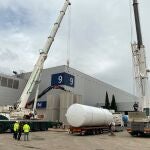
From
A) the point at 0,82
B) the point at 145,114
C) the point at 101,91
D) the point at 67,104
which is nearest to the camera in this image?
the point at 145,114

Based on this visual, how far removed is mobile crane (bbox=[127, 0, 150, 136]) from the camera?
33.1 metres

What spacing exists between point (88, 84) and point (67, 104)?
15.7 metres

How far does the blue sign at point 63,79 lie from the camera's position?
202ft

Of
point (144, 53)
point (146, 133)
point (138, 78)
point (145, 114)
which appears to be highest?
point (144, 53)

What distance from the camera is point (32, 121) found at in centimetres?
3862

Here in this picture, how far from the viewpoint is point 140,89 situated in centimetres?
3516

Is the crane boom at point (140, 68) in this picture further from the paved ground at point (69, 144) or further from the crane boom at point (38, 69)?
the crane boom at point (38, 69)

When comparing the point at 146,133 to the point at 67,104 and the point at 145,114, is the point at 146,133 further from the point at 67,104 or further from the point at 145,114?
the point at 67,104

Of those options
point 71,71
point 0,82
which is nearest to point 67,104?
point 71,71

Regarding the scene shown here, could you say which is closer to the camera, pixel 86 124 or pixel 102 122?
pixel 86 124

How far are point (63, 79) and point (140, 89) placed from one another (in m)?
28.2

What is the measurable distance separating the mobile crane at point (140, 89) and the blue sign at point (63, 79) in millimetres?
26818

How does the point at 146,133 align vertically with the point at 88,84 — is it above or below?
below

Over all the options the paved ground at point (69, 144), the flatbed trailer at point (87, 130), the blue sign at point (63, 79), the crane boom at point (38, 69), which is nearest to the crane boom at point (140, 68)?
the flatbed trailer at point (87, 130)
